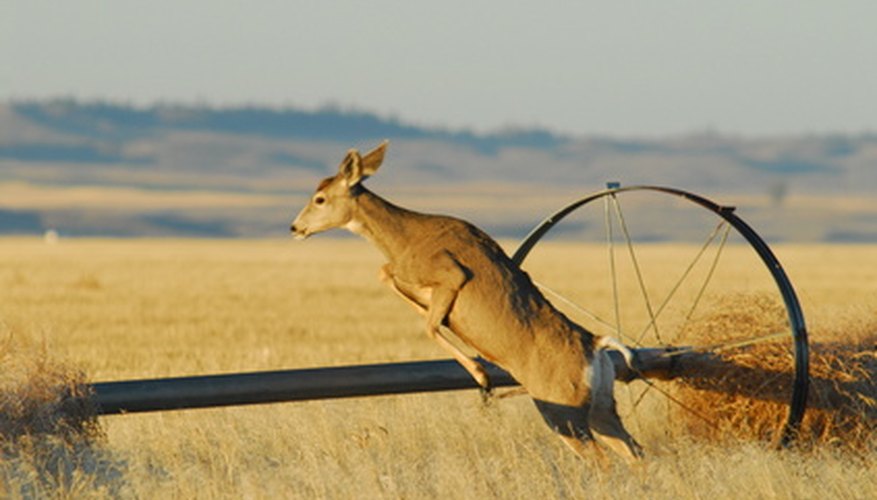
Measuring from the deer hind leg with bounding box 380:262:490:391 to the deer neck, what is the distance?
14 cm

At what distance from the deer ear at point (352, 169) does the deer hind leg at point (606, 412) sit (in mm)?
1886

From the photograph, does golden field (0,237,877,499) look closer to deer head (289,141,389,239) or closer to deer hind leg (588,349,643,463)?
deer hind leg (588,349,643,463)

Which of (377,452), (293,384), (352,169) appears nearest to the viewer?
(352,169)

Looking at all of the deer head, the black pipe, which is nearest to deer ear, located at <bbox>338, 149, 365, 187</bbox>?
the deer head

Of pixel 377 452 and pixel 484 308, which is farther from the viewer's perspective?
pixel 377 452

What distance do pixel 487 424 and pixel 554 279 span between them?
39360 mm

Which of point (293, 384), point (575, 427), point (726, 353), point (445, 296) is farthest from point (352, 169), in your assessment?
point (726, 353)

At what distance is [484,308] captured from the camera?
10.6 m

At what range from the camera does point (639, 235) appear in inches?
6998

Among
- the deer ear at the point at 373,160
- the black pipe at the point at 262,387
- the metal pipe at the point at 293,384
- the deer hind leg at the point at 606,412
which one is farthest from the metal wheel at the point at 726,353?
the deer ear at the point at 373,160

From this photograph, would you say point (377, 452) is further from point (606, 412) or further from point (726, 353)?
point (726, 353)

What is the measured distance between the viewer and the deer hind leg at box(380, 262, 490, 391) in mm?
10578

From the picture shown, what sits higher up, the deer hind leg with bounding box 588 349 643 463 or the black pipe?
the deer hind leg with bounding box 588 349 643 463

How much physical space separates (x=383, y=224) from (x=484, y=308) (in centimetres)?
85
